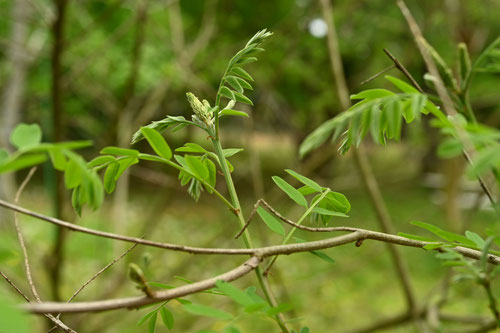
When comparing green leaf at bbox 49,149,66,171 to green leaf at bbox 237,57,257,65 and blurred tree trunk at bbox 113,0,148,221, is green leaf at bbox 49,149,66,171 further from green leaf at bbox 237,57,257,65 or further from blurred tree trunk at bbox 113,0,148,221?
blurred tree trunk at bbox 113,0,148,221

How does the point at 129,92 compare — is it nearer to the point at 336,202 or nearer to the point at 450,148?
the point at 336,202

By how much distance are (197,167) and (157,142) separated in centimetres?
4

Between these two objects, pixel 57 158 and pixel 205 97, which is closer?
pixel 57 158

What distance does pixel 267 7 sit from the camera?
3736mm

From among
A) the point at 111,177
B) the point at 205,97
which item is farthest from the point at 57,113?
the point at 111,177

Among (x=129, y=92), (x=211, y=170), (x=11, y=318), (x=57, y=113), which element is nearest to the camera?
(x=11, y=318)

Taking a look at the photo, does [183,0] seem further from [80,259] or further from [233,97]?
[233,97]

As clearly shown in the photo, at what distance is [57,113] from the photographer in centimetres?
124

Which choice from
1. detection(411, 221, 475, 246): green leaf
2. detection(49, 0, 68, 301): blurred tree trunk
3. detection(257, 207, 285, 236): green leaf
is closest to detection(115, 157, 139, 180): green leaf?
detection(257, 207, 285, 236): green leaf

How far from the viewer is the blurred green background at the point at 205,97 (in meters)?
1.72

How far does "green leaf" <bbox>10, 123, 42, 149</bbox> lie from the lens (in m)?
0.27

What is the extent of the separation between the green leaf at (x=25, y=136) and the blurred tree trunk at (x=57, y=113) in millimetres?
937

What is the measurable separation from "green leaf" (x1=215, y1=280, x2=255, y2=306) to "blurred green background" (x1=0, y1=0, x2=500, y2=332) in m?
1.09

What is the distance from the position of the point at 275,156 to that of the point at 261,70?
5779mm
